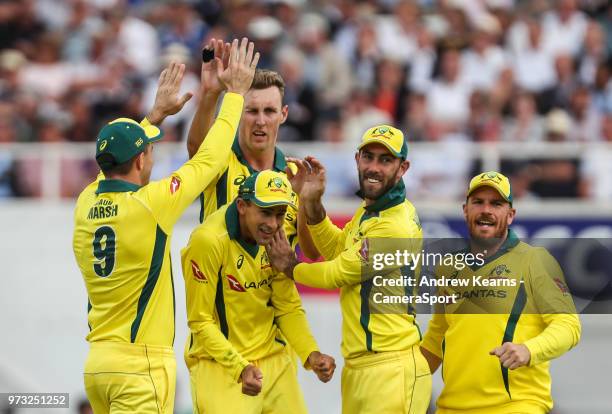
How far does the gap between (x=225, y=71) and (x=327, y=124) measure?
684cm

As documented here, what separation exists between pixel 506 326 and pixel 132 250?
2.43 metres

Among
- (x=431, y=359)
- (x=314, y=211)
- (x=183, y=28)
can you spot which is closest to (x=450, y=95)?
(x=183, y=28)

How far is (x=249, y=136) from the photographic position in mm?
9391

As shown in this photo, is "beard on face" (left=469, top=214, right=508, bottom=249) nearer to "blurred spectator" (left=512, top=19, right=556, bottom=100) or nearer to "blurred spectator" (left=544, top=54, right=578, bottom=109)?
"blurred spectator" (left=544, top=54, right=578, bottom=109)

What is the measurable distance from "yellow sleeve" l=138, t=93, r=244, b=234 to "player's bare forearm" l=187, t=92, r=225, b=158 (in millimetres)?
319

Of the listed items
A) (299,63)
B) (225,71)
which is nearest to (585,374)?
(299,63)

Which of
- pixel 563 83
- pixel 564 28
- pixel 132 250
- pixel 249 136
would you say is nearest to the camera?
pixel 132 250

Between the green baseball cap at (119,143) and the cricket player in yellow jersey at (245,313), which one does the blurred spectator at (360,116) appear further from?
the green baseball cap at (119,143)

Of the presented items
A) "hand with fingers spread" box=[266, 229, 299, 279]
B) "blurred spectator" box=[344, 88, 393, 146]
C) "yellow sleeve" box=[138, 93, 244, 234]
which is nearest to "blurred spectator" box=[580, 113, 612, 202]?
"blurred spectator" box=[344, 88, 393, 146]

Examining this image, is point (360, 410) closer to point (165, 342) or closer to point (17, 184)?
point (165, 342)

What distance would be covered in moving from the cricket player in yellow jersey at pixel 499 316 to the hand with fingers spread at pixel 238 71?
1669mm

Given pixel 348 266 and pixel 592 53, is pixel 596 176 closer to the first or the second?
pixel 592 53

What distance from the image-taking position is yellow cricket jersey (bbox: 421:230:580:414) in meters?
8.64

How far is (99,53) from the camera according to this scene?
17688 millimetres
